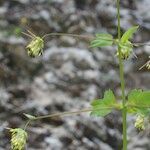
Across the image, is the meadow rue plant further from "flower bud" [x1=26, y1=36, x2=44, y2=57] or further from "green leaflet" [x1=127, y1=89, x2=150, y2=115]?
"green leaflet" [x1=127, y1=89, x2=150, y2=115]

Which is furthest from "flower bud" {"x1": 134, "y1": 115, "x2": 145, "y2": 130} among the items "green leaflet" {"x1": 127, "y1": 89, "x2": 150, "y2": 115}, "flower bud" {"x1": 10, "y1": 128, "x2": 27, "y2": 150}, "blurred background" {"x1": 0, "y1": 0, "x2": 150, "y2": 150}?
"blurred background" {"x1": 0, "y1": 0, "x2": 150, "y2": 150}

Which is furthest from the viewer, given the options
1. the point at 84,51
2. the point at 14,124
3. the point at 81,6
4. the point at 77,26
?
the point at 81,6

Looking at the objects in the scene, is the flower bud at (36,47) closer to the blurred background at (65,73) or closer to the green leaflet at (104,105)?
the green leaflet at (104,105)

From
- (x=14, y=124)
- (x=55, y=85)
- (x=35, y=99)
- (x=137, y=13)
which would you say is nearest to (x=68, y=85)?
(x=55, y=85)

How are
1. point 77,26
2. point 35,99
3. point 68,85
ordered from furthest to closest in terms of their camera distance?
point 77,26 < point 68,85 < point 35,99

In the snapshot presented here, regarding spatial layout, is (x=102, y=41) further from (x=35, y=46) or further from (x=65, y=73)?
(x=65, y=73)

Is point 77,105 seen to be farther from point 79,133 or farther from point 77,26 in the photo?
point 77,26

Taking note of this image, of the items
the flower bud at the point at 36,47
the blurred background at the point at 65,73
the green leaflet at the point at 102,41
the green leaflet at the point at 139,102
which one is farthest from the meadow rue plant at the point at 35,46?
the blurred background at the point at 65,73
